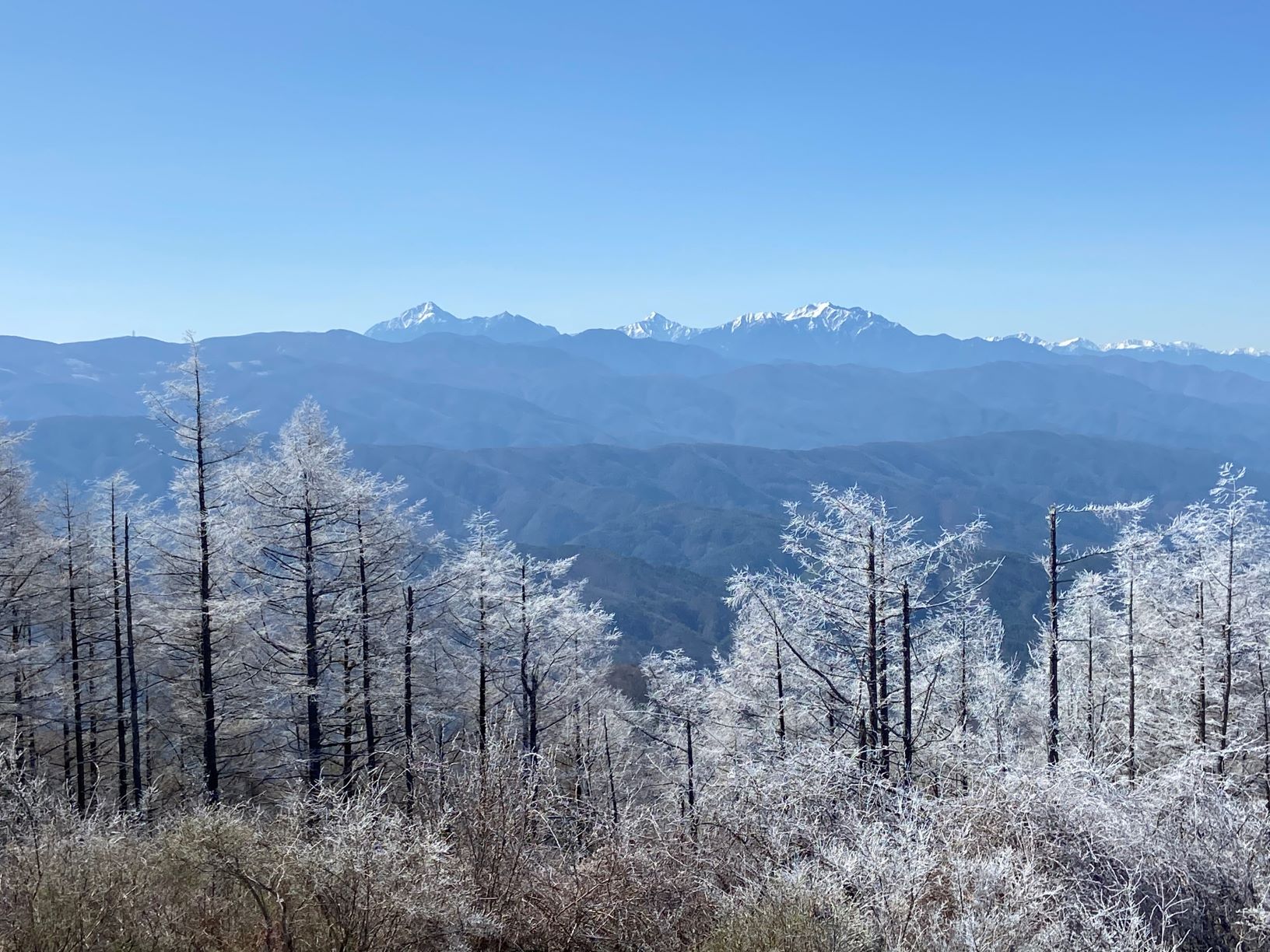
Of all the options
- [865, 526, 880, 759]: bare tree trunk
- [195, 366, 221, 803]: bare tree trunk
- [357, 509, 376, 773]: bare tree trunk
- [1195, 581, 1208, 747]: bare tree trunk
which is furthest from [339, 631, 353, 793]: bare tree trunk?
[1195, 581, 1208, 747]: bare tree trunk

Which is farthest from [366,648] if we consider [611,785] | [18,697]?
[18,697]

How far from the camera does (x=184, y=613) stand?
14.3 metres

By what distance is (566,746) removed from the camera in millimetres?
14695

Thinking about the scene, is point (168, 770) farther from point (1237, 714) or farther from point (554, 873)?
point (1237, 714)

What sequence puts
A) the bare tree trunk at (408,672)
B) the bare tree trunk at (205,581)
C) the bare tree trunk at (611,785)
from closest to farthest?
the bare tree trunk at (611,785) → the bare tree trunk at (205,581) → the bare tree trunk at (408,672)

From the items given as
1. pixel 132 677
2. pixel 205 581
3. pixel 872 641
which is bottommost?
pixel 132 677

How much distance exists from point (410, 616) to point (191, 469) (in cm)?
581

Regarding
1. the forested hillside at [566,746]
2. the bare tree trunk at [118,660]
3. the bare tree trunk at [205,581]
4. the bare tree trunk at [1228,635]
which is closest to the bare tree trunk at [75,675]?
the forested hillside at [566,746]

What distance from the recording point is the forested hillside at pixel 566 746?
4.83m

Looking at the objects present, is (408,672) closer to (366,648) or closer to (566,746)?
(366,648)

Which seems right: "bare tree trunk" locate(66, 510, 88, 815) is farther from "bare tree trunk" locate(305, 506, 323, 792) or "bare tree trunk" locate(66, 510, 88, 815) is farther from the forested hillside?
"bare tree trunk" locate(305, 506, 323, 792)

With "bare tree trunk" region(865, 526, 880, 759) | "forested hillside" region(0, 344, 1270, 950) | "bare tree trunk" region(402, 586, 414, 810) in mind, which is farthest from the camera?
"bare tree trunk" region(402, 586, 414, 810)

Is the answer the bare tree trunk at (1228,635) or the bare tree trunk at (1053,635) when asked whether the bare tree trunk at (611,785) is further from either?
the bare tree trunk at (1228,635)

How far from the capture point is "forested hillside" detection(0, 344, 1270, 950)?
4.83 metres
